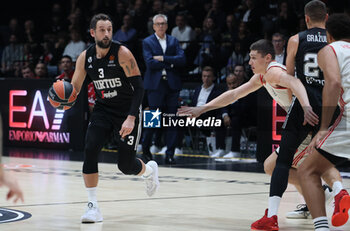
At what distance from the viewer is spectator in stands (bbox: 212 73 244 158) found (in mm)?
12367

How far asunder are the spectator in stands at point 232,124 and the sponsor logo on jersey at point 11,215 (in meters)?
6.28

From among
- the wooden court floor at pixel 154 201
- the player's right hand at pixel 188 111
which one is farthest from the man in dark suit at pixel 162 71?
A: the player's right hand at pixel 188 111

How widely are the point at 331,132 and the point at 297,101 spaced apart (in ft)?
3.35

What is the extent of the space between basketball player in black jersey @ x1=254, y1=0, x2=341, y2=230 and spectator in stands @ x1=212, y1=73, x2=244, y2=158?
19.7 feet

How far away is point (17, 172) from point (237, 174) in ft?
10.9

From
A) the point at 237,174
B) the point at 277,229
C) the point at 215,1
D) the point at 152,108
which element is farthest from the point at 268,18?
the point at 277,229

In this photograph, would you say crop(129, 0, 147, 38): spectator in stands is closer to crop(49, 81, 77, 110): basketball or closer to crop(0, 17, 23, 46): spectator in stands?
crop(0, 17, 23, 46): spectator in stands

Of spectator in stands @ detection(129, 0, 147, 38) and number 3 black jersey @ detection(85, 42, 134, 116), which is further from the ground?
spectator in stands @ detection(129, 0, 147, 38)

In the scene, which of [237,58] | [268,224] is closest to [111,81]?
[268,224]

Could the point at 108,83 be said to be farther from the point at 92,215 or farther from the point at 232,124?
the point at 232,124

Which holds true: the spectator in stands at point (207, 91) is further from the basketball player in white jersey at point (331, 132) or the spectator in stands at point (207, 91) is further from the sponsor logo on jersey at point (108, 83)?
the basketball player in white jersey at point (331, 132)

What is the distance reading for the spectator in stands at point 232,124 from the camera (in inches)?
487

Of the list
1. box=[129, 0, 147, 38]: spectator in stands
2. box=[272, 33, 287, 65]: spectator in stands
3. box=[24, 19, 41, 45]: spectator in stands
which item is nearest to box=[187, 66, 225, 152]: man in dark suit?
box=[272, 33, 287, 65]: spectator in stands

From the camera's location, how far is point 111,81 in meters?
6.79
